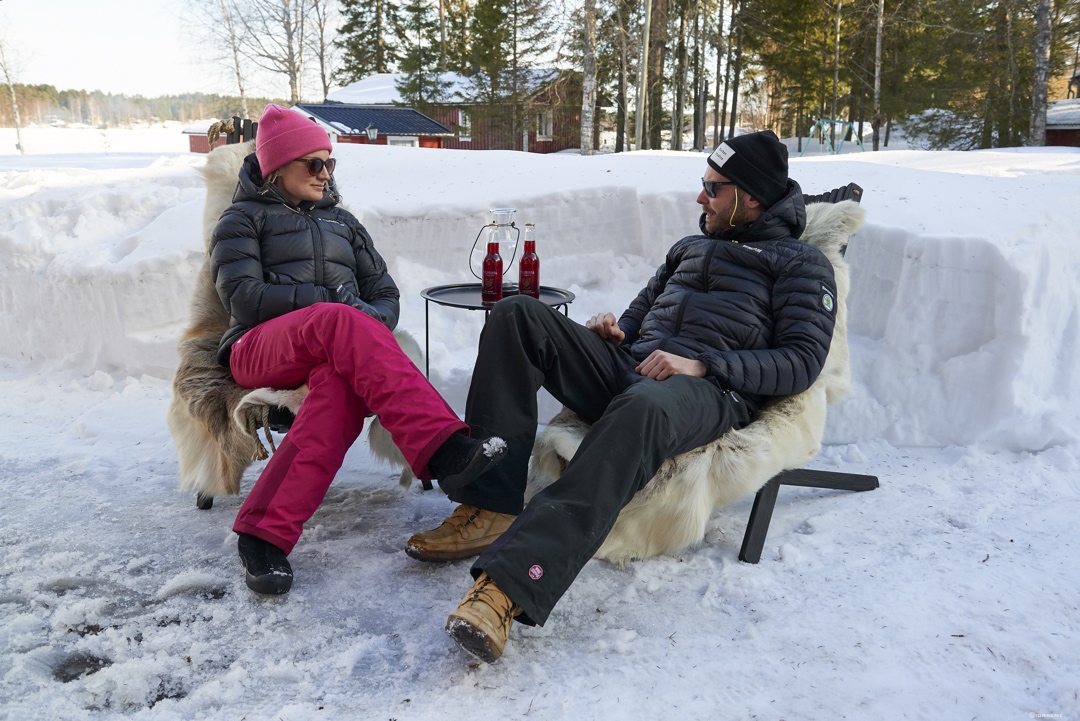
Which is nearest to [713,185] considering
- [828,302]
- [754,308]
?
[754,308]

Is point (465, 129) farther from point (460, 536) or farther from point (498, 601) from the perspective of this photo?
point (498, 601)

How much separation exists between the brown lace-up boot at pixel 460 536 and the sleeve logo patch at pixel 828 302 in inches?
51.2

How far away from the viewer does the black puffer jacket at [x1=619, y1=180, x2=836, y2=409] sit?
2.49 meters

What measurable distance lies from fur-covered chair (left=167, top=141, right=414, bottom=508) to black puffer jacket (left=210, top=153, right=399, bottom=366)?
12 centimetres

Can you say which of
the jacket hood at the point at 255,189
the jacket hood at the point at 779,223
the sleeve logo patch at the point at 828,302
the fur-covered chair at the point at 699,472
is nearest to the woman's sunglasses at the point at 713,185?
the jacket hood at the point at 779,223

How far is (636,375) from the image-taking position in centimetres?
257

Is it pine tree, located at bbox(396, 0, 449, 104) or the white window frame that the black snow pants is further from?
pine tree, located at bbox(396, 0, 449, 104)

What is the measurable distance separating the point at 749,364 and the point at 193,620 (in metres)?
1.84

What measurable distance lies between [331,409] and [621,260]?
2.89m

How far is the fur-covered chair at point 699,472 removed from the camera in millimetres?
2342

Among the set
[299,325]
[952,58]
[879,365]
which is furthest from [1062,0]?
[299,325]

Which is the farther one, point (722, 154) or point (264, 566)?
point (722, 154)

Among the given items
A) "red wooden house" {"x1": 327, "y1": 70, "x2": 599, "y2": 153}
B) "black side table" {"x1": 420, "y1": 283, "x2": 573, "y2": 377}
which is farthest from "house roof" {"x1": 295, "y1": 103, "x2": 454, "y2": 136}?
"black side table" {"x1": 420, "y1": 283, "x2": 573, "y2": 377}

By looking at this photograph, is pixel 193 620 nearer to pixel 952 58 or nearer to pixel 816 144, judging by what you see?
pixel 952 58
